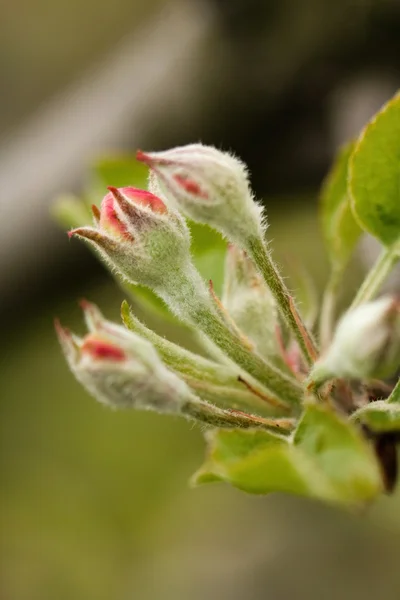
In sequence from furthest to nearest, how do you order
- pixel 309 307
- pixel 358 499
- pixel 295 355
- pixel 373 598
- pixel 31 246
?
1. pixel 373 598
2. pixel 31 246
3. pixel 309 307
4. pixel 295 355
5. pixel 358 499

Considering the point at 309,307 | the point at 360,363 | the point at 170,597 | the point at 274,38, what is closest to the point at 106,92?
the point at 274,38

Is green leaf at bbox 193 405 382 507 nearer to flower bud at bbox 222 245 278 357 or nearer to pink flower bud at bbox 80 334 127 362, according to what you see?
pink flower bud at bbox 80 334 127 362

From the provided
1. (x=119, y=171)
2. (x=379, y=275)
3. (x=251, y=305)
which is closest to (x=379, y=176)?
(x=379, y=275)

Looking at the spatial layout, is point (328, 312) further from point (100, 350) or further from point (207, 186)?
point (100, 350)

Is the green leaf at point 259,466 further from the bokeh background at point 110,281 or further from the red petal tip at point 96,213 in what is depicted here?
the red petal tip at point 96,213

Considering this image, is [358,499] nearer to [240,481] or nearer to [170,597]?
[240,481]

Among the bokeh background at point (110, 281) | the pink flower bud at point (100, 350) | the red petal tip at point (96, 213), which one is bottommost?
the bokeh background at point (110, 281)

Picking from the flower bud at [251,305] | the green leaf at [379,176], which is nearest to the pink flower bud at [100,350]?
the flower bud at [251,305]

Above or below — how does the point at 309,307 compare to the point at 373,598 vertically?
above

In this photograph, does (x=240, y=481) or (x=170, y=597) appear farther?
(x=170, y=597)
